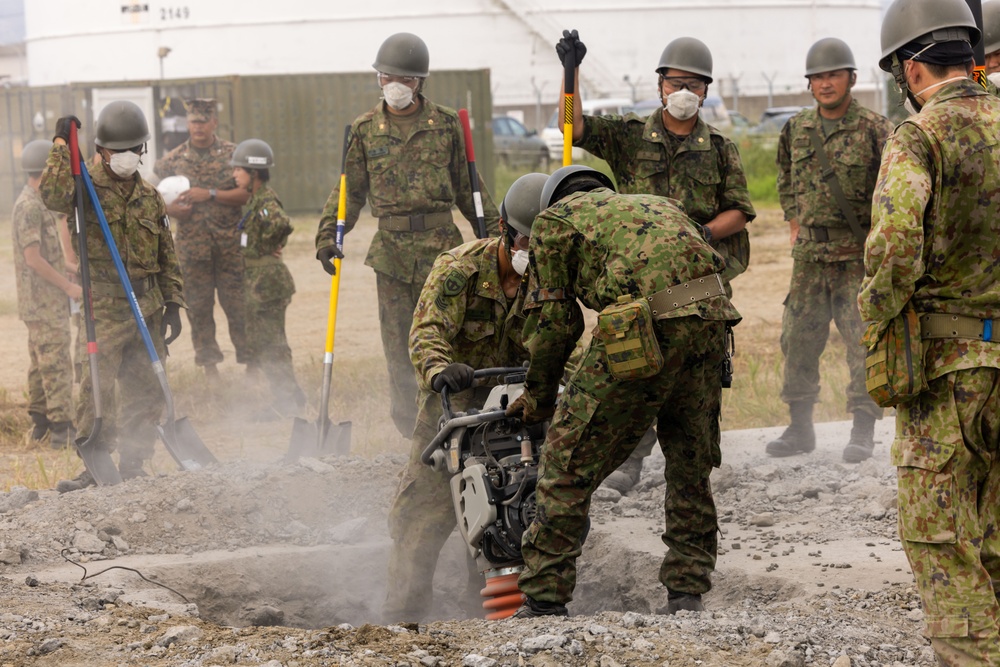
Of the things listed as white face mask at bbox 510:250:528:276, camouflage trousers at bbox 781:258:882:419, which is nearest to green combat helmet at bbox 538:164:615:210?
white face mask at bbox 510:250:528:276

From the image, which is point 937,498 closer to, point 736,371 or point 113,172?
point 113,172

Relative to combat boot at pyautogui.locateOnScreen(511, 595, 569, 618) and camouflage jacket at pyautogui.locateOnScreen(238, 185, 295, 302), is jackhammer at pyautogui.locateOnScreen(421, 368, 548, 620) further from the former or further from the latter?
camouflage jacket at pyautogui.locateOnScreen(238, 185, 295, 302)

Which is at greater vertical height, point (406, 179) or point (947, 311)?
point (406, 179)

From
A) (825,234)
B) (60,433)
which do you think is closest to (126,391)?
(60,433)

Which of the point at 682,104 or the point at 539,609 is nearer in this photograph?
the point at 539,609

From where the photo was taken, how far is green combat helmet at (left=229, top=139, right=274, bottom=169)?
9711 mm

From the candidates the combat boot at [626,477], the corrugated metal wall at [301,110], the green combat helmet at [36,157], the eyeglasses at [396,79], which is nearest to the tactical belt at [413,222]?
the eyeglasses at [396,79]

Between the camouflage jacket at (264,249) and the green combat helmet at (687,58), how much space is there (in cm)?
392

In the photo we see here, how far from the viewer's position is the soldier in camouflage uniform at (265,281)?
31.5ft

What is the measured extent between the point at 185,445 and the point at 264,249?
2533mm

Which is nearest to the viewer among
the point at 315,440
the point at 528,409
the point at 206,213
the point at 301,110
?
the point at 528,409

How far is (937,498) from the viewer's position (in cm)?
362

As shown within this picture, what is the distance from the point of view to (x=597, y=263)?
438 cm

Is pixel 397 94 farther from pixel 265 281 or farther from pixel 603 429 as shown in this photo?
pixel 603 429
